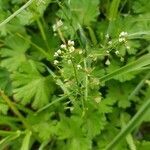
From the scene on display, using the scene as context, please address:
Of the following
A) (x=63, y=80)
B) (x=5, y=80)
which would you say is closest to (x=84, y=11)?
(x=63, y=80)

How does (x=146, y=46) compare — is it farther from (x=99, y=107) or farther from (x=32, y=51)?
(x=32, y=51)

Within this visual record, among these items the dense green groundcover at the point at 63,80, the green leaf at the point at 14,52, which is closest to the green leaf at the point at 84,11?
the dense green groundcover at the point at 63,80

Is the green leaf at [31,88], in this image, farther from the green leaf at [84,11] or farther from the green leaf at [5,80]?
the green leaf at [84,11]

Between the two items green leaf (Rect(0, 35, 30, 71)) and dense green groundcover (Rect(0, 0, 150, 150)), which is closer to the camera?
dense green groundcover (Rect(0, 0, 150, 150))

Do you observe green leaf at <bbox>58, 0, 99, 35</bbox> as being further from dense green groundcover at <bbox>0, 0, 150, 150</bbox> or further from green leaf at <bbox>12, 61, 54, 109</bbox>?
green leaf at <bbox>12, 61, 54, 109</bbox>

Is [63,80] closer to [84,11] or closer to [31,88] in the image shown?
[31,88]

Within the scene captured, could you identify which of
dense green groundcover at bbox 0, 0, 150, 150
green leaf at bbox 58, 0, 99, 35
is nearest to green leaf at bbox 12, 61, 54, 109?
dense green groundcover at bbox 0, 0, 150, 150

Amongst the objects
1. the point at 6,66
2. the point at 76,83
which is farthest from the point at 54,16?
the point at 76,83
